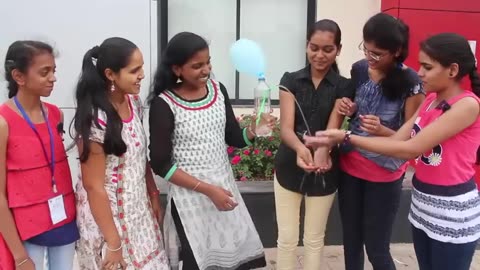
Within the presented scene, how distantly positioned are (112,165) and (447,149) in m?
1.46

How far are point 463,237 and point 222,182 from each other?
112 centimetres

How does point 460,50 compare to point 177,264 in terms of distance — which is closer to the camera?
point 460,50

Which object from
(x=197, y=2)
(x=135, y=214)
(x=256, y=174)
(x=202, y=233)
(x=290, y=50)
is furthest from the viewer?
(x=290, y=50)

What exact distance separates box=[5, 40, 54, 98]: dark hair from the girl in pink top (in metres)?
1.49

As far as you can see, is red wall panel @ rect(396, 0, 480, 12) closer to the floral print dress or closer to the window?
the window

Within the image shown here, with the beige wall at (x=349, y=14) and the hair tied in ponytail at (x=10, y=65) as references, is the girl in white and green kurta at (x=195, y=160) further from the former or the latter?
the beige wall at (x=349, y=14)

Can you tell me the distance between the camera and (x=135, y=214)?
6.75 feet

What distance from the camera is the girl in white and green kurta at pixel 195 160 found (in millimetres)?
2111

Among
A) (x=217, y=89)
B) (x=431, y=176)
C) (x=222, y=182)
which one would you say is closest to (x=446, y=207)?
(x=431, y=176)

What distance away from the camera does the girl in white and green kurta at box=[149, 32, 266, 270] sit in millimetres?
2111

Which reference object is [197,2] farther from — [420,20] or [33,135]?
[33,135]

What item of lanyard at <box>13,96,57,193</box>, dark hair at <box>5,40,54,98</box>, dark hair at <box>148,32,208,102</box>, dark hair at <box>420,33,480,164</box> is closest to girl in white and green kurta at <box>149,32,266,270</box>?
dark hair at <box>148,32,208,102</box>

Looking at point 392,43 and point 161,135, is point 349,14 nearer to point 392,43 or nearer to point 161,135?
point 392,43

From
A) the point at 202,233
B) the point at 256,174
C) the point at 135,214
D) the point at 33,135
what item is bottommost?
the point at 256,174
